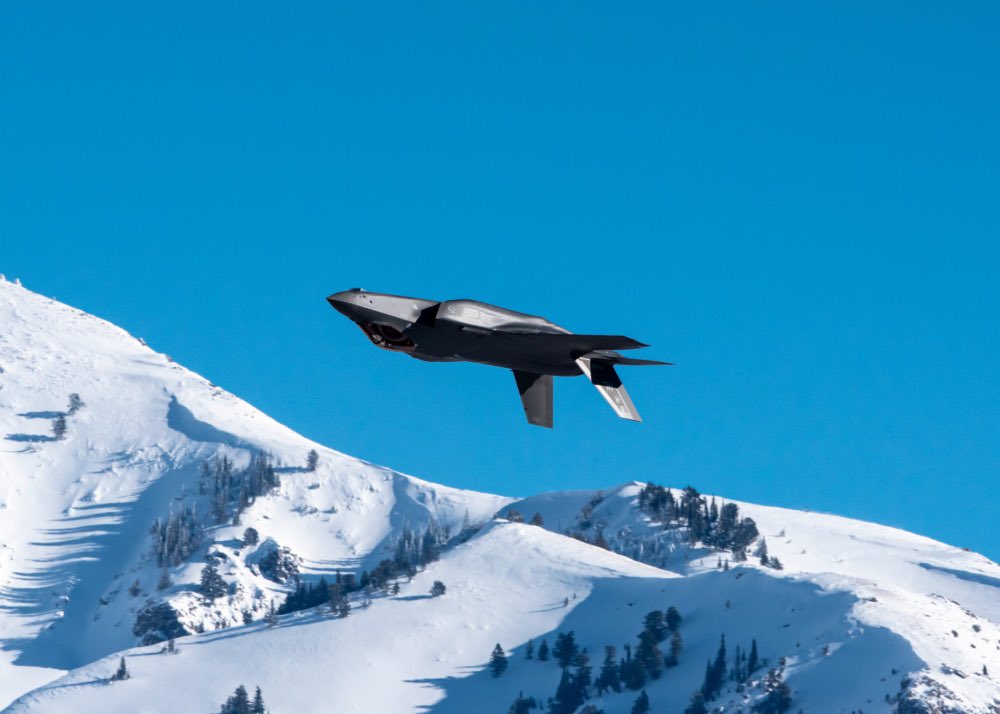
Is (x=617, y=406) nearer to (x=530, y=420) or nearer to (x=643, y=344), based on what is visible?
(x=530, y=420)

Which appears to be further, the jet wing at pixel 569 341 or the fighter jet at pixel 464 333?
the fighter jet at pixel 464 333

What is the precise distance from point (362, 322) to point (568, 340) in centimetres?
802

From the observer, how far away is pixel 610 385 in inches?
2530

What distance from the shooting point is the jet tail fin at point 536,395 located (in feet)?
212

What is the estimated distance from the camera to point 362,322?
61406 mm

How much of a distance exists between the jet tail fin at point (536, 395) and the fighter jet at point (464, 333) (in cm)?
170

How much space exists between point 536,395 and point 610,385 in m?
3.07

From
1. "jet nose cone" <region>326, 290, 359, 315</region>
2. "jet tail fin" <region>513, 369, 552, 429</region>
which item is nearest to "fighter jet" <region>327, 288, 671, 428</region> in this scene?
"jet nose cone" <region>326, 290, 359, 315</region>

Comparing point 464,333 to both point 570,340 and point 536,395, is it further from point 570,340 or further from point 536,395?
point 536,395

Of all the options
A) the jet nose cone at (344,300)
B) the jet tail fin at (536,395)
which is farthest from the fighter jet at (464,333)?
the jet tail fin at (536,395)

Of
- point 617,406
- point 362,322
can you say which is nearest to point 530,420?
point 617,406

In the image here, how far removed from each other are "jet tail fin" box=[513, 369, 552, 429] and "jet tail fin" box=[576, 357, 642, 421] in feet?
5.84

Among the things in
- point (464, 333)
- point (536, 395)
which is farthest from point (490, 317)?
point (536, 395)

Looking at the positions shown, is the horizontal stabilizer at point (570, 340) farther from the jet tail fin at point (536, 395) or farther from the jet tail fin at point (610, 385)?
the jet tail fin at point (536, 395)
